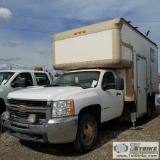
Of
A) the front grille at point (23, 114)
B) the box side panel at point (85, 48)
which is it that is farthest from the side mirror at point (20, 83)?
the front grille at point (23, 114)

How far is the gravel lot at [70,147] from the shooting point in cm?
552

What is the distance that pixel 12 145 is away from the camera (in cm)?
639

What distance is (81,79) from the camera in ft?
23.1

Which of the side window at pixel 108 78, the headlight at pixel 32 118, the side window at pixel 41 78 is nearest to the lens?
the headlight at pixel 32 118

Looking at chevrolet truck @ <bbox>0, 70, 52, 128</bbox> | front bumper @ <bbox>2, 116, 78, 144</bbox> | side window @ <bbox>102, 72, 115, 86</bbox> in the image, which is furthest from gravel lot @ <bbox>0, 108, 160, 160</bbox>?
side window @ <bbox>102, 72, 115, 86</bbox>

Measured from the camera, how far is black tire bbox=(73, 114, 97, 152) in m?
5.53

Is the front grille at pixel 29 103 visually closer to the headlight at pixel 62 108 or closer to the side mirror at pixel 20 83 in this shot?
the headlight at pixel 62 108

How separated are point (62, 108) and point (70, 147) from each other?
135 centimetres

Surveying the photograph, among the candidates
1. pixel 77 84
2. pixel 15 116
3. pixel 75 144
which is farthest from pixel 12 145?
pixel 77 84

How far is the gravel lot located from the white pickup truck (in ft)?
4.22

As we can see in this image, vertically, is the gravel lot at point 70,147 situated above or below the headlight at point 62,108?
below

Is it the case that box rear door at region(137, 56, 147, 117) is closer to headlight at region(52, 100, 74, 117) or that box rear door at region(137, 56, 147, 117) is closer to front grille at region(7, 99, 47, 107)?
headlight at region(52, 100, 74, 117)

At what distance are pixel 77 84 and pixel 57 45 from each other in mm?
2143

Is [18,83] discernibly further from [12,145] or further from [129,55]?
[129,55]
